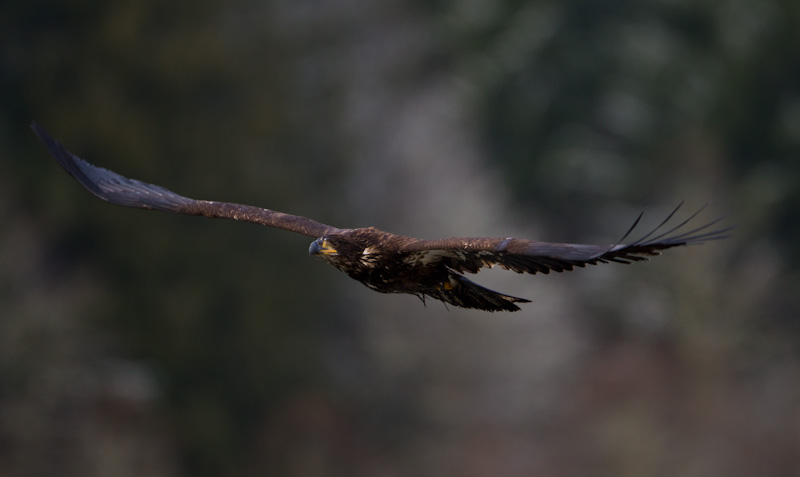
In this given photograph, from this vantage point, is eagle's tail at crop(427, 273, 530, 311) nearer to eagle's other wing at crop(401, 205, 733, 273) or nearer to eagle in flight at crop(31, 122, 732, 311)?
eagle in flight at crop(31, 122, 732, 311)

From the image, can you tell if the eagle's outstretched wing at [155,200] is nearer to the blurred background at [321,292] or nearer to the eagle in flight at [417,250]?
the eagle in flight at [417,250]

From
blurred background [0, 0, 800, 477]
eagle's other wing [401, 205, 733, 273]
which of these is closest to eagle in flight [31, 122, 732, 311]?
eagle's other wing [401, 205, 733, 273]

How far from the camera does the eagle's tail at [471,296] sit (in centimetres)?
693

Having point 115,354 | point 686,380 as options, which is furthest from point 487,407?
point 115,354

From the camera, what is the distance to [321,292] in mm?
22031

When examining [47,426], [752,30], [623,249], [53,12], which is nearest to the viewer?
[623,249]

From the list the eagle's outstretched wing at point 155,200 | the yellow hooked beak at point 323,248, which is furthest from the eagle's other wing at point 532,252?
the eagle's outstretched wing at point 155,200

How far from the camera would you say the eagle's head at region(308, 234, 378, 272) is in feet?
22.9

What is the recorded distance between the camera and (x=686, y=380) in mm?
21688

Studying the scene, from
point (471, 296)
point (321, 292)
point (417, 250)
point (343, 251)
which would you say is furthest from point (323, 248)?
point (321, 292)

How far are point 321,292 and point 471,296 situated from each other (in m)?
15.1

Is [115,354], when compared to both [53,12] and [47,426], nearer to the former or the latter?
[47,426]

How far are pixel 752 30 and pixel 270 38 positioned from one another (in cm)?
1154

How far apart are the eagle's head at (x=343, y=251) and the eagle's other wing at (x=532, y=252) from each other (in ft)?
1.18
